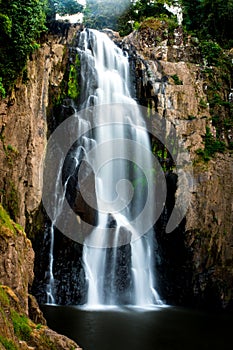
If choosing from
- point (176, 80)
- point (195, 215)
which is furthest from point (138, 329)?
point (176, 80)

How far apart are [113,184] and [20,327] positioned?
11.1 meters

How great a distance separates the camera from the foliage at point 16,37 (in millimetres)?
13539

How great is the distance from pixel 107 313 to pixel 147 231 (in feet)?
16.4

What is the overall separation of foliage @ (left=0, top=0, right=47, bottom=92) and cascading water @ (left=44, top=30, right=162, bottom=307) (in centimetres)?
437

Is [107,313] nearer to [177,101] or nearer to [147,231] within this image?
[147,231]

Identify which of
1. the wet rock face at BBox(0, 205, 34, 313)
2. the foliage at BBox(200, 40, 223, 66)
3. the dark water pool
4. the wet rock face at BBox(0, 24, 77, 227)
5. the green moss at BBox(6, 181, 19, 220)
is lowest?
the dark water pool

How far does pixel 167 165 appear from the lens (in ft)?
62.1

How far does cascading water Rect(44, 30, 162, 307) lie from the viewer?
15.9 meters

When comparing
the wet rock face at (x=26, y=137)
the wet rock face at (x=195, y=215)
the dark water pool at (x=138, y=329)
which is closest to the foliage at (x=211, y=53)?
the wet rock face at (x=195, y=215)

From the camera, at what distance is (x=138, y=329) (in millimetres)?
12133

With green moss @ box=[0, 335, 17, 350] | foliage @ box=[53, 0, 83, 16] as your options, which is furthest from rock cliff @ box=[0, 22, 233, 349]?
foliage @ box=[53, 0, 83, 16]

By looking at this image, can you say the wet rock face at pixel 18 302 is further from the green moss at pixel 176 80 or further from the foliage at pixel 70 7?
the foliage at pixel 70 7

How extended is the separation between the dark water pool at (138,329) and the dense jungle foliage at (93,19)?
7.43 metres

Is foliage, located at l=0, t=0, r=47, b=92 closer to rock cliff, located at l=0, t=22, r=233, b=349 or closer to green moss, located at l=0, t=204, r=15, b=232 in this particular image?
rock cliff, located at l=0, t=22, r=233, b=349
